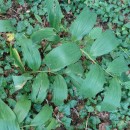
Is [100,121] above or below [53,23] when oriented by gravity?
below

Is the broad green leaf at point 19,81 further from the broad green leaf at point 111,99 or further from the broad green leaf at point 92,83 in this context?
the broad green leaf at point 111,99

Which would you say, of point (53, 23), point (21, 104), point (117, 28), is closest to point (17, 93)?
point (21, 104)

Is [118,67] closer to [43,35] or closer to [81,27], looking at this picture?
[81,27]

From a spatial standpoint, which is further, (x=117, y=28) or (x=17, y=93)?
(x=117, y=28)

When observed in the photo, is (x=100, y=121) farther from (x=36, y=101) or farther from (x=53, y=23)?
(x=53, y=23)

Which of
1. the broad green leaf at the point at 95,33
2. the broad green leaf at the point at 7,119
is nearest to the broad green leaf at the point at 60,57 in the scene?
the broad green leaf at the point at 7,119

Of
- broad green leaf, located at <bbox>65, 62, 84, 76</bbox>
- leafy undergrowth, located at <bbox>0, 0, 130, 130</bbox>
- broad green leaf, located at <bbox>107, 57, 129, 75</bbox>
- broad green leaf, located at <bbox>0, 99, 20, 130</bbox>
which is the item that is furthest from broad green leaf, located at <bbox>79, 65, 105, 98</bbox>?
broad green leaf, located at <bbox>0, 99, 20, 130</bbox>
